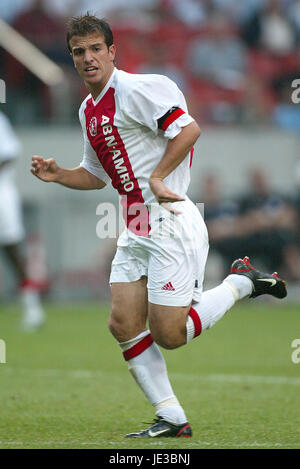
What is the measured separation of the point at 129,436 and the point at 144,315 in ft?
2.28

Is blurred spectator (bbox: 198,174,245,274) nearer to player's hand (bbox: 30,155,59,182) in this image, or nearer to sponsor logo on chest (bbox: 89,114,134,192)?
player's hand (bbox: 30,155,59,182)

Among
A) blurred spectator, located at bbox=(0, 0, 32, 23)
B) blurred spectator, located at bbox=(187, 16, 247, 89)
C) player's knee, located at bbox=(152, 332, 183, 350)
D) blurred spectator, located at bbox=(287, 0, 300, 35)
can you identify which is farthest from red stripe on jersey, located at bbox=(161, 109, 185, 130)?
blurred spectator, located at bbox=(287, 0, 300, 35)

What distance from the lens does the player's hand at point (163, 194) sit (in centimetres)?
485

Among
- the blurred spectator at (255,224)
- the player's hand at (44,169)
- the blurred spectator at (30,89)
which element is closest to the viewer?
the player's hand at (44,169)

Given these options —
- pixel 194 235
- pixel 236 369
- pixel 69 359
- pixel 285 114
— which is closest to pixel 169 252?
pixel 194 235

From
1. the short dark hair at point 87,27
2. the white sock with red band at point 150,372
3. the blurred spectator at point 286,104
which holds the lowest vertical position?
the white sock with red band at point 150,372

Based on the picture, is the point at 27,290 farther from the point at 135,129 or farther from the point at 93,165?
the point at 135,129

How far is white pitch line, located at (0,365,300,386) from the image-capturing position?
739cm

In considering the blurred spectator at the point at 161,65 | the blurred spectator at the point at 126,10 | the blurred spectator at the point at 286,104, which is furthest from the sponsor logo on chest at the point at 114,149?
the blurred spectator at the point at 126,10

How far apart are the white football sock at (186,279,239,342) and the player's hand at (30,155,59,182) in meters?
1.19

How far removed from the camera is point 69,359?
8.79m

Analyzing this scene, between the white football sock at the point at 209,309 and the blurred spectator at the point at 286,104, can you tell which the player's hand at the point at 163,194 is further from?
the blurred spectator at the point at 286,104

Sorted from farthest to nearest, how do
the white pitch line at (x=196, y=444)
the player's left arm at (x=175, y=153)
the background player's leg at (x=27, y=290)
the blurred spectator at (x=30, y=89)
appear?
the blurred spectator at (x=30, y=89) → the background player's leg at (x=27, y=290) → the player's left arm at (x=175, y=153) → the white pitch line at (x=196, y=444)
